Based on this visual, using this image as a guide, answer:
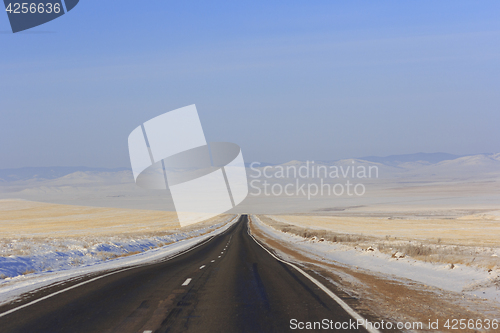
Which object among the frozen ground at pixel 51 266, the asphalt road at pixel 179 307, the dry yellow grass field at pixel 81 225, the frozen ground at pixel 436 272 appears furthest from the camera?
the dry yellow grass field at pixel 81 225

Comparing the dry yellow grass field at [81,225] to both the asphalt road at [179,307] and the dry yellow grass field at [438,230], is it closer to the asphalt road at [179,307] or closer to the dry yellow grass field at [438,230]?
the dry yellow grass field at [438,230]

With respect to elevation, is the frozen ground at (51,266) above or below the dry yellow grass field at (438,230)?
above

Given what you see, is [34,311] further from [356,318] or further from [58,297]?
[356,318]

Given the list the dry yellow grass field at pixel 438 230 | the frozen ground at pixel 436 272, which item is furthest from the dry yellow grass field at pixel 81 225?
the frozen ground at pixel 436 272

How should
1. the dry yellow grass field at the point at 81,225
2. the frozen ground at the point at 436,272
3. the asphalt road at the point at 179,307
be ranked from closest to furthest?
the asphalt road at the point at 179,307 → the frozen ground at the point at 436,272 → the dry yellow grass field at the point at 81,225

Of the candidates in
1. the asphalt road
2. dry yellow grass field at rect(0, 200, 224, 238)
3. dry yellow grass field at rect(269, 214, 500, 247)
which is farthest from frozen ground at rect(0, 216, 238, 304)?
dry yellow grass field at rect(0, 200, 224, 238)

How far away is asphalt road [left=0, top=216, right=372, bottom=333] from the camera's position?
25.4ft

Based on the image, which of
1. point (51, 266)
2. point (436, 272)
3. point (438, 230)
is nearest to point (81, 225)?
point (438, 230)

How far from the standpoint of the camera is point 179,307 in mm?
9352

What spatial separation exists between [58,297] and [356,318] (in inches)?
283

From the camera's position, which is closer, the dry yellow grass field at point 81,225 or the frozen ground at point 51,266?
the frozen ground at point 51,266

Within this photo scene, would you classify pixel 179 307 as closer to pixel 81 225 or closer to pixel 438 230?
pixel 438 230

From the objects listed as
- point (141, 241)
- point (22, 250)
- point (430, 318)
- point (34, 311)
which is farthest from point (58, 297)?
point (141, 241)

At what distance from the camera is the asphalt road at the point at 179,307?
774 centimetres
